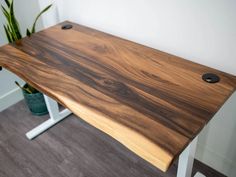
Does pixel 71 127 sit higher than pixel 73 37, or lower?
lower

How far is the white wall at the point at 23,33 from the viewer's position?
1.81 meters

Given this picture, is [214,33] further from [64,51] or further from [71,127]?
[71,127]

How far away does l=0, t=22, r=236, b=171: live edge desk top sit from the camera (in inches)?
30.1

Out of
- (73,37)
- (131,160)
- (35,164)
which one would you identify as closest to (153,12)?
(73,37)

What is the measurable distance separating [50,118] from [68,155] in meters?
0.42

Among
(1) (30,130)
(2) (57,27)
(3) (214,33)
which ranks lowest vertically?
(1) (30,130)

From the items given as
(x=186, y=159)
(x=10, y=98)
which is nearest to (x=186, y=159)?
(x=186, y=159)

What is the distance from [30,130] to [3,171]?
361 millimetres

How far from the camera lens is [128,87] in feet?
3.23

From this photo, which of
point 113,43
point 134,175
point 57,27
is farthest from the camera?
point 57,27

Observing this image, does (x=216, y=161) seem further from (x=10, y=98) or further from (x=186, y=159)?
(x=10, y=98)

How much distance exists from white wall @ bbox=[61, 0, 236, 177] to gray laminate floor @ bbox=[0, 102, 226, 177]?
0.22m

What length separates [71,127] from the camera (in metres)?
1.81

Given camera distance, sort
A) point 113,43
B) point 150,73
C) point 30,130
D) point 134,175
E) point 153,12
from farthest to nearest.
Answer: point 30,130
point 134,175
point 113,43
point 153,12
point 150,73
